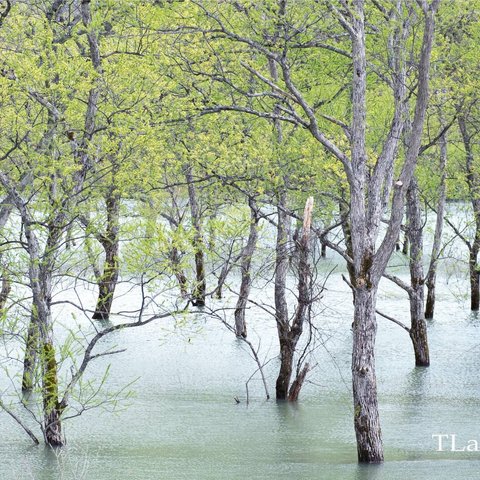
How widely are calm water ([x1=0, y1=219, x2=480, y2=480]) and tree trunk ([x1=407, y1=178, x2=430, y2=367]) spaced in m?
0.48

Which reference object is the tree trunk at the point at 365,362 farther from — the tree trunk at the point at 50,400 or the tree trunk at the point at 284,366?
the tree trunk at the point at 284,366

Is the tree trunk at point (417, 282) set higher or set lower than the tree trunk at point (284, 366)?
higher

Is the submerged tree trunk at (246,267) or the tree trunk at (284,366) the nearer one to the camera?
the tree trunk at (284,366)

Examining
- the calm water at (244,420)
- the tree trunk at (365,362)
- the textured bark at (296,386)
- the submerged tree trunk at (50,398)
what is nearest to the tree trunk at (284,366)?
the textured bark at (296,386)

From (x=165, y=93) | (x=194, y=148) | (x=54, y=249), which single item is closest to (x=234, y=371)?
(x=194, y=148)

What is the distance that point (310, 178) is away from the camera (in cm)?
2130

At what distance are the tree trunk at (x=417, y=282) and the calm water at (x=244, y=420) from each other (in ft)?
1.56

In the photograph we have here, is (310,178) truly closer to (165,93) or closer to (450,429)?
(165,93)

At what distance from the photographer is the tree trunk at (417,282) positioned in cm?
2358

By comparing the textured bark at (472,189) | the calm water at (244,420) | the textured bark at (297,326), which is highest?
the textured bark at (472,189)

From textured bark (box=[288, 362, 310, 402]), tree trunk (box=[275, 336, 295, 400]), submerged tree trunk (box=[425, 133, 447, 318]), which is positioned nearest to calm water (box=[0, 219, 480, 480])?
textured bark (box=[288, 362, 310, 402])

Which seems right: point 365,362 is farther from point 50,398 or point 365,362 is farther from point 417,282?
point 417,282

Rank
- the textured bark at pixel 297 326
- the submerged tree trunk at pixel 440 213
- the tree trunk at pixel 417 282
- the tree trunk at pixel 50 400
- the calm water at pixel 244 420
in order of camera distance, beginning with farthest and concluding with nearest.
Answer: the submerged tree trunk at pixel 440 213 → the tree trunk at pixel 417 282 → the textured bark at pixel 297 326 → the calm water at pixel 244 420 → the tree trunk at pixel 50 400

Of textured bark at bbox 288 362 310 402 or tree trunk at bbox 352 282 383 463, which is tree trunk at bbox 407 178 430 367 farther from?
tree trunk at bbox 352 282 383 463
